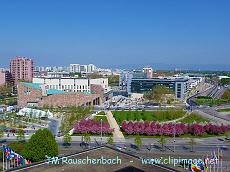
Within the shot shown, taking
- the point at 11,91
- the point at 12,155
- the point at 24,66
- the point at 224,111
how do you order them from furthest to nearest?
the point at 24,66, the point at 11,91, the point at 224,111, the point at 12,155

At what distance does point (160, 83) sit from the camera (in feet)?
214

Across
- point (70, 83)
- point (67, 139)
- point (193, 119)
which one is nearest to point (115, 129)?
point (67, 139)

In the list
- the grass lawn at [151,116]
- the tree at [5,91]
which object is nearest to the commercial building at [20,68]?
the tree at [5,91]

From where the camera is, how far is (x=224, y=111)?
150ft

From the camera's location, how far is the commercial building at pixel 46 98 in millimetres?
48375

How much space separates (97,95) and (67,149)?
26.5 meters

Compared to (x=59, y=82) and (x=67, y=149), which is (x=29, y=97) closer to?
(x=59, y=82)

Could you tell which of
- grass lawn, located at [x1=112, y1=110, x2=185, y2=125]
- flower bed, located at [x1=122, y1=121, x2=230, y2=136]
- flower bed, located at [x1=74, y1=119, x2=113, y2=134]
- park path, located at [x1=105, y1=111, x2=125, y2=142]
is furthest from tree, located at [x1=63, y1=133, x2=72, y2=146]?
grass lawn, located at [x1=112, y1=110, x2=185, y2=125]

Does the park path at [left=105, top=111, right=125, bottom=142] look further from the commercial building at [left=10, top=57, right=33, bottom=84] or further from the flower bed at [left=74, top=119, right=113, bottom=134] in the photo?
the commercial building at [left=10, top=57, right=33, bottom=84]

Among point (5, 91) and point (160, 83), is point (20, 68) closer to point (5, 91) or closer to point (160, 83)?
point (5, 91)

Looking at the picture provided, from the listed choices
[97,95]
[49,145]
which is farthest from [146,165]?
[97,95]

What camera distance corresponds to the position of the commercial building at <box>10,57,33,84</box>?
83206 millimetres

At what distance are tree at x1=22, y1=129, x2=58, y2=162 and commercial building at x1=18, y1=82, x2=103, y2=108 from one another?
28174mm

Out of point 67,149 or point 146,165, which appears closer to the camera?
point 146,165
